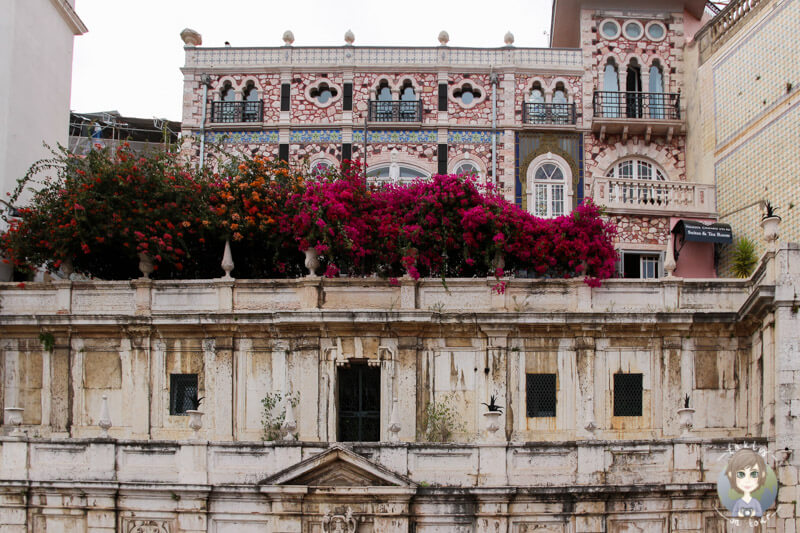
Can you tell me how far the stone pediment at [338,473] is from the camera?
1989cm

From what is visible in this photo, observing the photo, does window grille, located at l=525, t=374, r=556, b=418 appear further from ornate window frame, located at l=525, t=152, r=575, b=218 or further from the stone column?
ornate window frame, located at l=525, t=152, r=575, b=218

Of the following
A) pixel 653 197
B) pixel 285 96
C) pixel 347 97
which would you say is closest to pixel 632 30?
pixel 653 197

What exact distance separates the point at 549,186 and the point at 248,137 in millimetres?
9084

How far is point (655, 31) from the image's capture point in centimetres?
3045

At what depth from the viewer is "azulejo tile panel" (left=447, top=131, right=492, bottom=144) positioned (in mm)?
29859

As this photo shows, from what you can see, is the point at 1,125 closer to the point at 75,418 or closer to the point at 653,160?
the point at 75,418

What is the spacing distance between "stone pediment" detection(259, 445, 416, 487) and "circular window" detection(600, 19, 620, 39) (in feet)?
54.3

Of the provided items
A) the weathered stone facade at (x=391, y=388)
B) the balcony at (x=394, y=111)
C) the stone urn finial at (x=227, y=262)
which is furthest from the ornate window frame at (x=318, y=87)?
the weathered stone facade at (x=391, y=388)

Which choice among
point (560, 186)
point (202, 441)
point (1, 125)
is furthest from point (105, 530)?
point (560, 186)

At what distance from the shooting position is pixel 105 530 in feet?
66.9

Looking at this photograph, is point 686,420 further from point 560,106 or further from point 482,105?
point 482,105

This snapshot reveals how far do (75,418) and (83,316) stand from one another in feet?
7.66

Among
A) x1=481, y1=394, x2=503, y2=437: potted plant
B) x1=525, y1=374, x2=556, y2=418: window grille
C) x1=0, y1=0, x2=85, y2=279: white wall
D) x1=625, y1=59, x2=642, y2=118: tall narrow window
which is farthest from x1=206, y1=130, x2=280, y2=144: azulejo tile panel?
x1=481, y1=394, x2=503, y2=437: potted plant

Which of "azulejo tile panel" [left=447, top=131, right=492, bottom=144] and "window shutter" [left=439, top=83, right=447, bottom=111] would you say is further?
"window shutter" [left=439, top=83, right=447, bottom=111]
